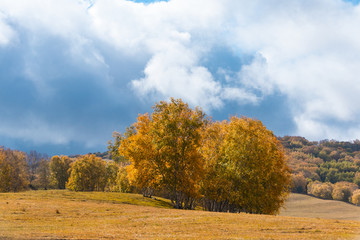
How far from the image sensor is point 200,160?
56.9m

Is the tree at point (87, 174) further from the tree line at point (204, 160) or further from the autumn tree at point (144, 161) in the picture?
the autumn tree at point (144, 161)

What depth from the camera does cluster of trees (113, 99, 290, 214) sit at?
183ft

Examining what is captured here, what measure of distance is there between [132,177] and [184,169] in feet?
35.0

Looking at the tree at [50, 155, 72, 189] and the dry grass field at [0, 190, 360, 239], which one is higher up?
the tree at [50, 155, 72, 189]

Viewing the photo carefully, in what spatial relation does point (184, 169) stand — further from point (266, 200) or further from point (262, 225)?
point (262, 225)

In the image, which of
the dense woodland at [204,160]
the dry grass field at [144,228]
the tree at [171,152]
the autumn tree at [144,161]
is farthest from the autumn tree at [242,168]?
the dry grass field at [144,228]

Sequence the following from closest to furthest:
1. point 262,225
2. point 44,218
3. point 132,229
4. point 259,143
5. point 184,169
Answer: point 132,229
point 262,225
point 44,218
point 184,169
point 259,143

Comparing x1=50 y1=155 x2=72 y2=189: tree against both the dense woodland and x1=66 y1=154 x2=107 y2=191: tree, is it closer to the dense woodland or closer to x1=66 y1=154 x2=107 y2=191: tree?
x1=66 y1=154 x2=107 y2=191: tree

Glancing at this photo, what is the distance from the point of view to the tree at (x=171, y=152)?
55.2m

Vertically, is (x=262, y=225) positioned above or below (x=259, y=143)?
below

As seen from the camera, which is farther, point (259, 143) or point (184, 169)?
point (259, 143)

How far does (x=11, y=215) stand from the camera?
101ft

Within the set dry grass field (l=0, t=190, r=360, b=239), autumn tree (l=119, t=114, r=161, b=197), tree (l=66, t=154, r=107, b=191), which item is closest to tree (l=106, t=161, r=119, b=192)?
tree (l=66, t=154, r=107, b=191)

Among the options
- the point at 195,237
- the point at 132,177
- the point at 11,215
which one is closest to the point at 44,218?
the point at 11,215
